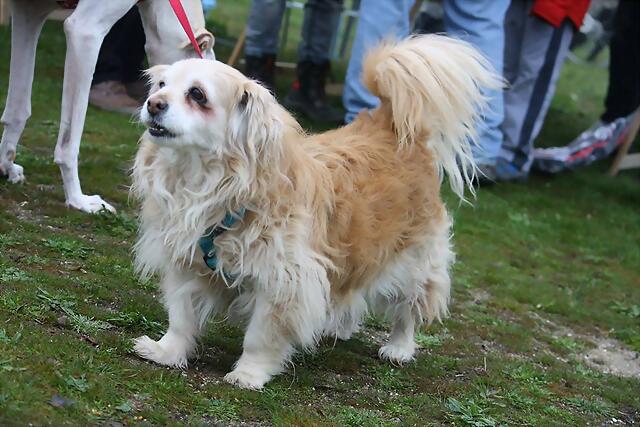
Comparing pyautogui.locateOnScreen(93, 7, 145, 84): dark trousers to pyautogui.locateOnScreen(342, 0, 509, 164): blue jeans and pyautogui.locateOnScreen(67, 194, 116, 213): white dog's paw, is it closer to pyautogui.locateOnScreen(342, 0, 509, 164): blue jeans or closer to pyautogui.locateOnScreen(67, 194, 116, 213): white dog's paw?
pyautogui.locateOnScreen(342, 0, 509, 164): blue jeans

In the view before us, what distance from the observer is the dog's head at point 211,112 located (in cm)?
343

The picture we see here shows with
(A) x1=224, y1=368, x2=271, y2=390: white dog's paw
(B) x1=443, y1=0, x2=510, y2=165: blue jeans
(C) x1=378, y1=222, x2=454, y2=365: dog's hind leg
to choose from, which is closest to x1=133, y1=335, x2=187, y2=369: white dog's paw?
(A) x1=224, y1=368, x2=271, y2=390: white dog's paw

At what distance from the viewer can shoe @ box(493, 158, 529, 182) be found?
9023 mm

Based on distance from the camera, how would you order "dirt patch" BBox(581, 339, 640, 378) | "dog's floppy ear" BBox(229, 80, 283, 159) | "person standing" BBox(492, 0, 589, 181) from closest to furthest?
"dog's floppy ear" BBox(229, 80, 283, 159), "dirt patch" BBox(581, 339, 640, 378), "person standing" BBox(492, 0, 589, 181)

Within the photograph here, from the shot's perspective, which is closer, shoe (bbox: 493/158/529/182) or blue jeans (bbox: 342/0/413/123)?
blue jeans (bbox: 342/0/413/123)

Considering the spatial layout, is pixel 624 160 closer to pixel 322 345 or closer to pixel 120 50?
pixel 120 50

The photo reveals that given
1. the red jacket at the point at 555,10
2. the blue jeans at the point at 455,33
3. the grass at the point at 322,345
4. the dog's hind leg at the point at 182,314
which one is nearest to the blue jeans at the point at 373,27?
the blue jeans at the point at 455,33

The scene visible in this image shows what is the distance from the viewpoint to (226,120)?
355 cm

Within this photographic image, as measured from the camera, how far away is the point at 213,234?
12.0 ft

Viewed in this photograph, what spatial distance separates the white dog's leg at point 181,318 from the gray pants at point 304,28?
19.7 ft

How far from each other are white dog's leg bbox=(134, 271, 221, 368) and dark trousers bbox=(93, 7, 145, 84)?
17.0ft

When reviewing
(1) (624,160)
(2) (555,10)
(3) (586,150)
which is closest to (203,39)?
(2) (555,10)

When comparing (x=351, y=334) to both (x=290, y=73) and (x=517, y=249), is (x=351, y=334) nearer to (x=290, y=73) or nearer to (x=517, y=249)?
(x=517, y=249)

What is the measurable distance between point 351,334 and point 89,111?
4327 millimetres
